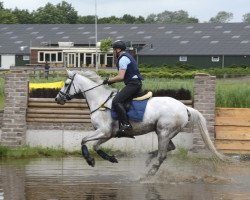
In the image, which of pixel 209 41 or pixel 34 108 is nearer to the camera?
pixel 34 108

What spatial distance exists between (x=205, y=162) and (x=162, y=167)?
155cm

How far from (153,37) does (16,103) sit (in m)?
72.3

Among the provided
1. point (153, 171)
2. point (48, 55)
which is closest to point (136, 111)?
point (153, 171)

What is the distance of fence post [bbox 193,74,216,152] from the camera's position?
18.9 m

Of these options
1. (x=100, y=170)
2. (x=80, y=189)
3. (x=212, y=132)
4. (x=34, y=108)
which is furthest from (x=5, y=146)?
(x=80, y=189)

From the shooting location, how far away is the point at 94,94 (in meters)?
15.4

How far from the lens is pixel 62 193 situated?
12633 millimetres

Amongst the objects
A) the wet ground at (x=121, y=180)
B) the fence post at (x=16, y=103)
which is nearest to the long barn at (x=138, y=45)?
the fence post at (x=16, y=103)

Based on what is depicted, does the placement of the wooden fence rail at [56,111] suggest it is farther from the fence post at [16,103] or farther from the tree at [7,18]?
the tree at [7,18]

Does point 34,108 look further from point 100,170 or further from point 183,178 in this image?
point 183,178

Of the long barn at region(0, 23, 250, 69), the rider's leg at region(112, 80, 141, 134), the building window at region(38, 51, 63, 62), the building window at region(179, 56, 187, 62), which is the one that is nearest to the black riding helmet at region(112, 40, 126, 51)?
the rider's leg at region(112, 80, 141, 134)

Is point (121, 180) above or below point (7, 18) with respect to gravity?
below

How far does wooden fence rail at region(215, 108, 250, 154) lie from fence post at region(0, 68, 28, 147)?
15.4ft

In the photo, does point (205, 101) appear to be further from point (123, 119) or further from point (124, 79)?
point (123, 119)
